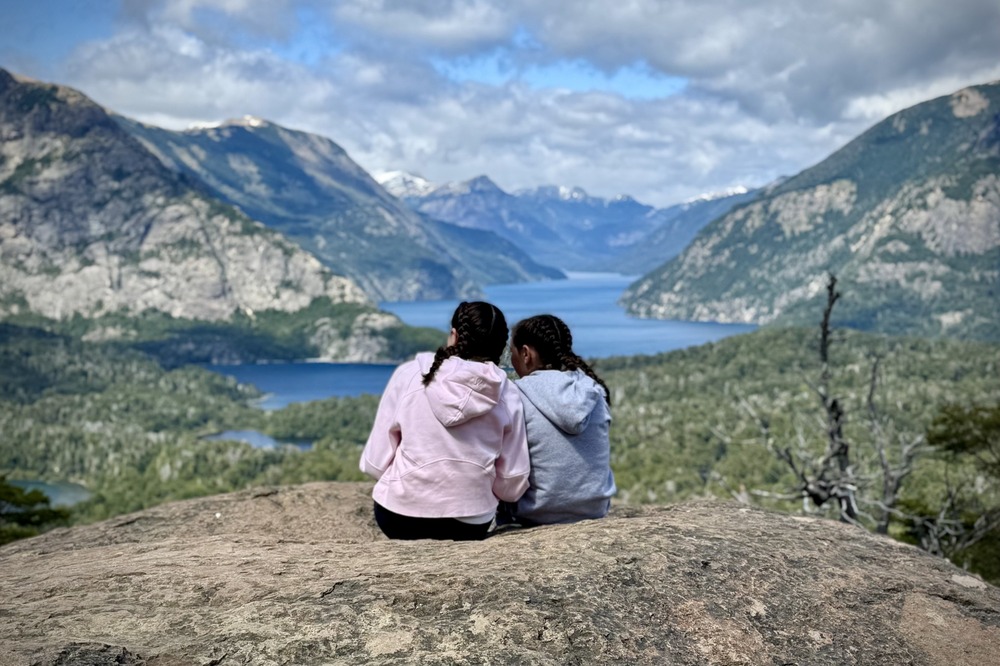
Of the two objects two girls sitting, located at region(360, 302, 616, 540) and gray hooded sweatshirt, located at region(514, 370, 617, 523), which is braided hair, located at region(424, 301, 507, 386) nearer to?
two girls sitting, located at region(360, 302, 616, 540)

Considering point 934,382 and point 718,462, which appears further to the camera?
point 934,382

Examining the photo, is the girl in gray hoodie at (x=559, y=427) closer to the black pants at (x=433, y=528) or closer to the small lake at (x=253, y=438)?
the black pants at (x=433, y=528)

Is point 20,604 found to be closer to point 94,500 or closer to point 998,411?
point 998,411

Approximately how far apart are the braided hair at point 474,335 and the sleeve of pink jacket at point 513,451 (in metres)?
0.42

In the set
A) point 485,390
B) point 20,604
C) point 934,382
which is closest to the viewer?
point 20,604

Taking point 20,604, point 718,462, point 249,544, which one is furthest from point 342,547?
point 718,462

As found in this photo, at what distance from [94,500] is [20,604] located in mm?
108113

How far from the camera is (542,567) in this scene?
18.8 ft

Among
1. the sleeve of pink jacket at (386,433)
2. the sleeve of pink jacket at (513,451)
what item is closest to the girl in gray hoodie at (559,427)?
the sleeve of pink jacket at (513,451)

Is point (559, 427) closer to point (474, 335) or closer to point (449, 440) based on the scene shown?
point (449, 440)

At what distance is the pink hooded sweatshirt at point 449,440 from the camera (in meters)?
7.01

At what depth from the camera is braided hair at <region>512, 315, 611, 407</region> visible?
7.85 metres

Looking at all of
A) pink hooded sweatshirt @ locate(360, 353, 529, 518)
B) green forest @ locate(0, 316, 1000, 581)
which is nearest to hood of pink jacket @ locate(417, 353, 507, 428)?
pink hooded sweatshirt @ locate(360, 353, 529, 518)

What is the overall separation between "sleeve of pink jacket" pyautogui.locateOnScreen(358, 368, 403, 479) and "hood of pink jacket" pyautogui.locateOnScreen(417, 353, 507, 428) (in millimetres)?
462
